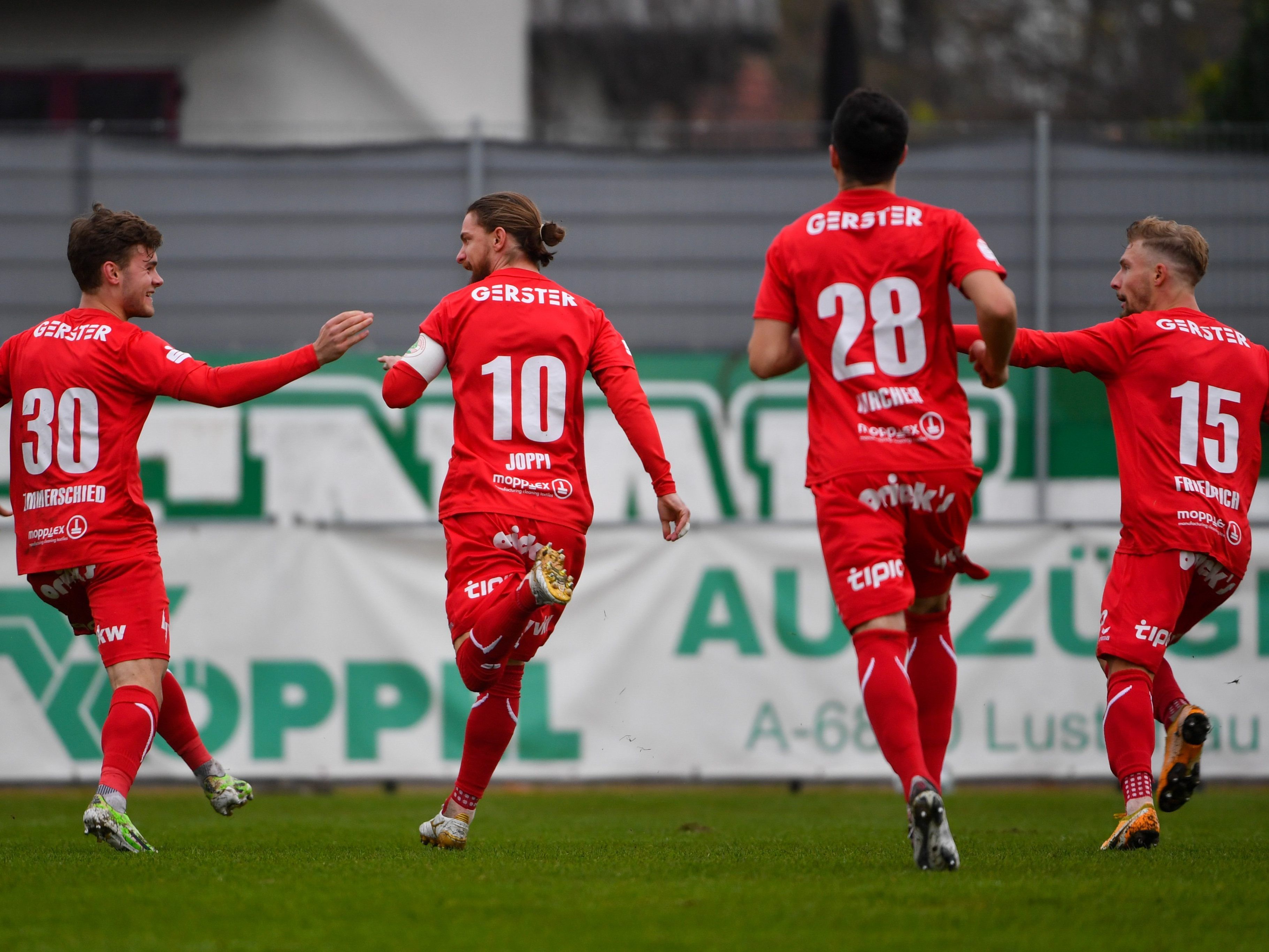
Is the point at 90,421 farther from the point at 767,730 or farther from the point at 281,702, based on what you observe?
the point at 767,730

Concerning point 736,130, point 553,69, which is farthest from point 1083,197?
point 553,69

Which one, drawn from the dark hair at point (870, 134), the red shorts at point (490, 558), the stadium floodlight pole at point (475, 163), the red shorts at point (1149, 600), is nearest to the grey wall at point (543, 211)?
the stadium floodlight pole at point (475, 163)

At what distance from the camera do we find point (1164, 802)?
5.38 metres

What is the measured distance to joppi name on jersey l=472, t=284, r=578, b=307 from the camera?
529cm

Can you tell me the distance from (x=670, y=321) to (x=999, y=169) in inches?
112

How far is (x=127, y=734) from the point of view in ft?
17.2

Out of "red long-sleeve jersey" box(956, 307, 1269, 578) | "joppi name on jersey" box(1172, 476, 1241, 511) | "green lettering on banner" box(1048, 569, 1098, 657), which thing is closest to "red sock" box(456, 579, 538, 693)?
"red long-sleeve jersey" box(956, 307, 1269, 578)

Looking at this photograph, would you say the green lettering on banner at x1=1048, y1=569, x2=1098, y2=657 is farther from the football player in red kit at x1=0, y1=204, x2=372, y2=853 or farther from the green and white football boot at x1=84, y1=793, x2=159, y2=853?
the green and white football boot at x1=84, y1=793, x2=159, y2=853

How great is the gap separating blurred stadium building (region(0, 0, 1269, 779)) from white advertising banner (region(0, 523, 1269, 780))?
20 mm

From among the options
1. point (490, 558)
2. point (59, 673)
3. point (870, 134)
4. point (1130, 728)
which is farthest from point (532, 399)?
point (59, 673)

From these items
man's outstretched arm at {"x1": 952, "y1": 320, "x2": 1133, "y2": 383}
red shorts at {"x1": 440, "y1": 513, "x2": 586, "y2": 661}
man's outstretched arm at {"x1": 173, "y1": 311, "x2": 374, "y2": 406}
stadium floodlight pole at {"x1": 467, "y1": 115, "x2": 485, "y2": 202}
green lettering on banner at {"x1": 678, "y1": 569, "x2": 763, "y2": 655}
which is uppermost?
stadium floodlight pole at {"x1": 467, "y1": 115, "x2": 485, "y2": 202}

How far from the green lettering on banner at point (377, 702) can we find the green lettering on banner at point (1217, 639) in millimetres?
4561

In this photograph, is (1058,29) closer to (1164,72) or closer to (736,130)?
(1164,72)

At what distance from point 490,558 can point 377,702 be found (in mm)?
4321
